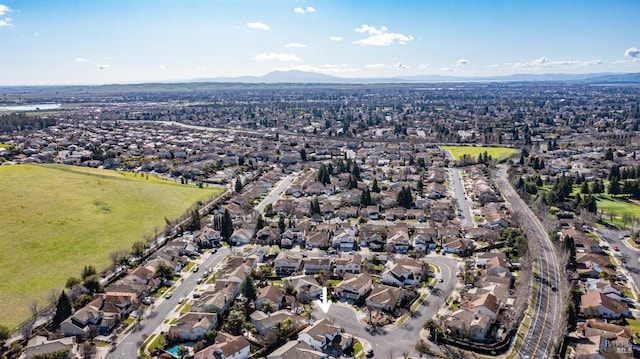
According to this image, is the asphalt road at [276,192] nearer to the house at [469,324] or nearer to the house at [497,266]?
the house at [497,266]

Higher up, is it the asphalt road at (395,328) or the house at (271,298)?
the house at (271,298)

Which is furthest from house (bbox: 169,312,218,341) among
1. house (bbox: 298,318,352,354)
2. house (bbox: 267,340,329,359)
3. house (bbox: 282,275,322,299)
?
house (bbox: 282,275,322,299)

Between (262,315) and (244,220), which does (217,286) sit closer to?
(262,315)

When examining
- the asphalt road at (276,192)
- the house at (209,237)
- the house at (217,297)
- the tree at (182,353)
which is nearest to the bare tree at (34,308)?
the house at (217,297)

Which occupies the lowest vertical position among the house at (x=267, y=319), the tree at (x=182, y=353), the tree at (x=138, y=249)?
the tree at (x=182, y=353)

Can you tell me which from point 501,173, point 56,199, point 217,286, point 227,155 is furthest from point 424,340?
point 227,155

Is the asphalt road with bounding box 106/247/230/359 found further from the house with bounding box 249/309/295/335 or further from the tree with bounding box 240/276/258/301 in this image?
the house with bounding box 249/309/295/335
